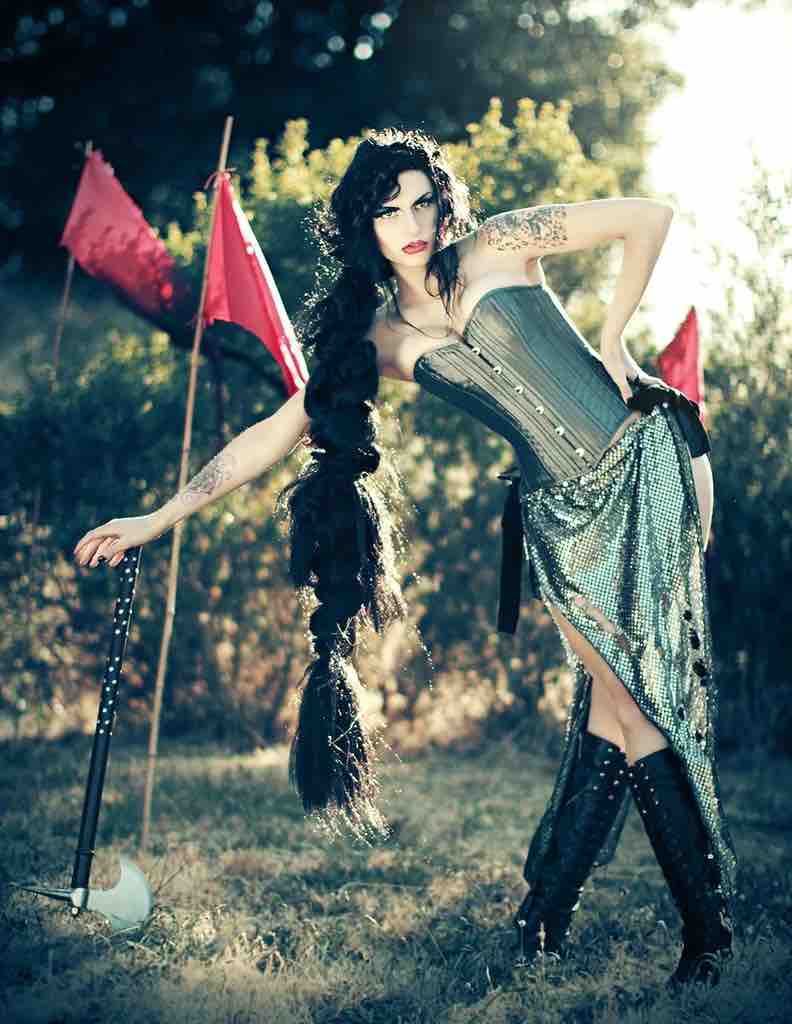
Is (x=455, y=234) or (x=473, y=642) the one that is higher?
(x=455, y=234)

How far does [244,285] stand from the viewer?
12.6 feet

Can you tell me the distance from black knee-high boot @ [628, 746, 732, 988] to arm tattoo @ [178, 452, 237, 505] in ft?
3.73

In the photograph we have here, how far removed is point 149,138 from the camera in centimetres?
1210

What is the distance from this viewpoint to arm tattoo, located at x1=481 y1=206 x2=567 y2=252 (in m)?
2.49

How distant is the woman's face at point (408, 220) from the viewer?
255 centimetres

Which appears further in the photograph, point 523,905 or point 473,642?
point 473,642

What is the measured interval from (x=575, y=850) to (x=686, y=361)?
2364 millimetres

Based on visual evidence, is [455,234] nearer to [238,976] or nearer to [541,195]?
[238,976]

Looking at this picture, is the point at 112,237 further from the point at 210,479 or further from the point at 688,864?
the point at 688,864

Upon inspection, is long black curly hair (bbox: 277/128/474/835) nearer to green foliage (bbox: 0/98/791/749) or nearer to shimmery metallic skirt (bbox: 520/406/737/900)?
shimmery metallic skirt (bbox: 520/406/737/900)

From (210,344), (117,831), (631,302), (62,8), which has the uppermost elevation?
(62,8)

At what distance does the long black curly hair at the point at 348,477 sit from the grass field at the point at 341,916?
0.18m

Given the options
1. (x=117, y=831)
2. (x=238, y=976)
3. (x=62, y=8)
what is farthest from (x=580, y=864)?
(x=62, y=8)

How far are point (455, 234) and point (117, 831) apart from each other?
248cm
